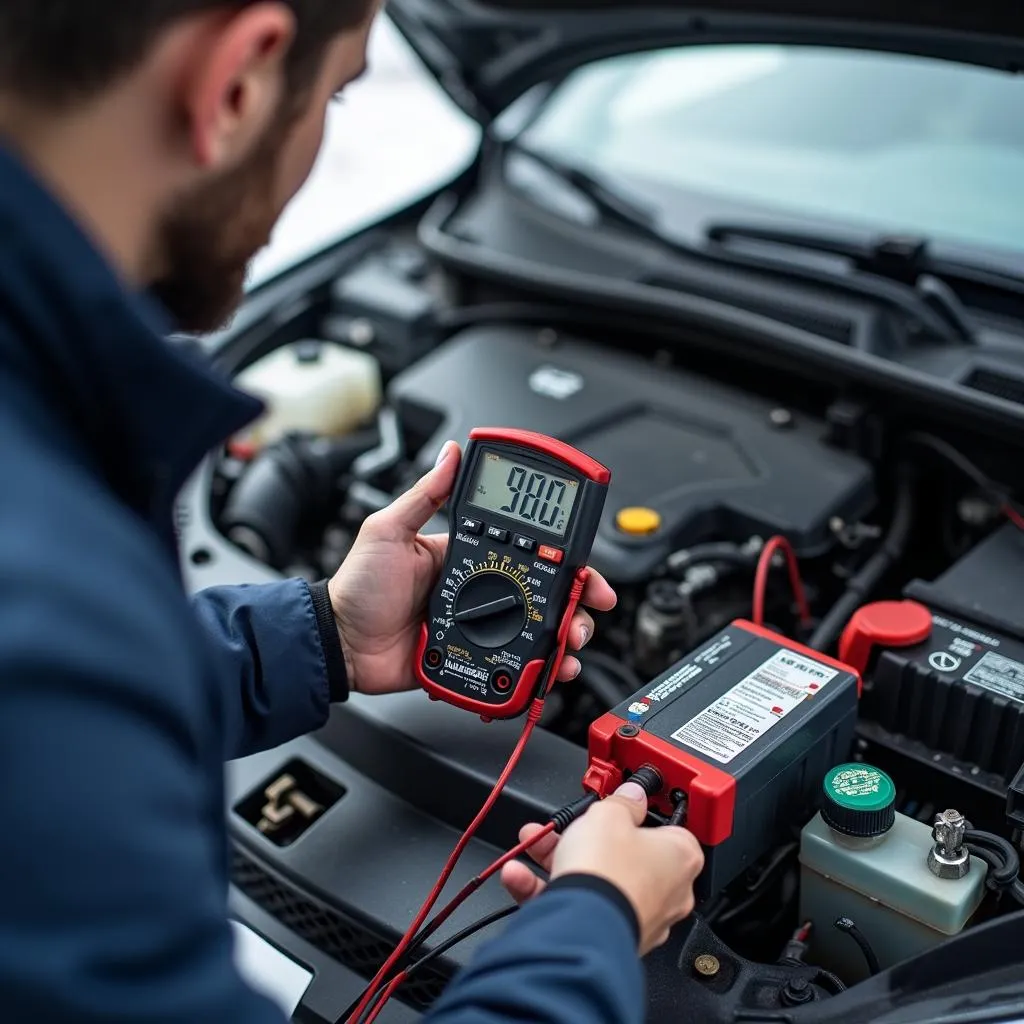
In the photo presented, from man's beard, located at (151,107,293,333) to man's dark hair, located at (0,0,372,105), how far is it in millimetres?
90

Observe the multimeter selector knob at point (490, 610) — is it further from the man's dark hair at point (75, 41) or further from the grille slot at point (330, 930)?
the man's dark hair at point (75, 41)

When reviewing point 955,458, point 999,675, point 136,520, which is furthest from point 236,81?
point 955,458

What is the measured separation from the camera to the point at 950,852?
96 centimetres

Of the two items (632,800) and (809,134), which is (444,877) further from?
(809,134)

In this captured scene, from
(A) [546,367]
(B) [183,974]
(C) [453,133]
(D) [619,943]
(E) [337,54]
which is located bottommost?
(C) [453,133]

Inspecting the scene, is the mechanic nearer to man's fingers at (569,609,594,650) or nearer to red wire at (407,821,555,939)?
red wire at (407,821,555,939)

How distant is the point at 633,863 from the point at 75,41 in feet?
1.94

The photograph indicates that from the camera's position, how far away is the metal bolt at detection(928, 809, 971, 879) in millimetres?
951

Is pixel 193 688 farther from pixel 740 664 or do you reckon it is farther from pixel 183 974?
pixel 740 664

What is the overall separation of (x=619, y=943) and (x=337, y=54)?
57 cm

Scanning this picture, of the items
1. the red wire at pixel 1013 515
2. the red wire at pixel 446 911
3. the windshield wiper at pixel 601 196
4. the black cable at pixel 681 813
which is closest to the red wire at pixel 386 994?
the red wire at pixel 446 911

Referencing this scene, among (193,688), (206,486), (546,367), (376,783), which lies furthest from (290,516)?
(193,688)

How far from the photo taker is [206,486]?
Answer: 5.18ft

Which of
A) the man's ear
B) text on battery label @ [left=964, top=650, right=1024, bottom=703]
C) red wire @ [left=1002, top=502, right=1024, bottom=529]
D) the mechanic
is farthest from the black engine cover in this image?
the man's ear
